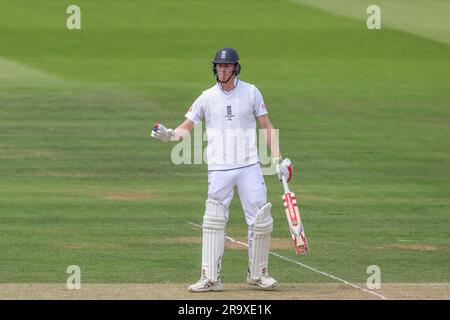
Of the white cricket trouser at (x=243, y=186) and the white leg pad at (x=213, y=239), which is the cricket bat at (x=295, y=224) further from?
the white leg pad at (x=213, y=239)

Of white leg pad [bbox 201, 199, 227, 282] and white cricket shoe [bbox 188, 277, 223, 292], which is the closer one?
white cricket shoe [bbox 188, 277, 223, 292]

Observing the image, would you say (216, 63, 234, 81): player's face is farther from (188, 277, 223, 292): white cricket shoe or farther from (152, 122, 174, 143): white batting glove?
(188, 277, 223, 292): white cricket shoe

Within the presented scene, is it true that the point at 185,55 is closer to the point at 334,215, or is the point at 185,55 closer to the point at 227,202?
the point at 334,215

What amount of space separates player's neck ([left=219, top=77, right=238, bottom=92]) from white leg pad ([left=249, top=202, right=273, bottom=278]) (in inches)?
49.3

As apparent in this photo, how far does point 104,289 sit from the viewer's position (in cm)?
1234

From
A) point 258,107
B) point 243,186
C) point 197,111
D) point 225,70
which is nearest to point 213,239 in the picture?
point 243,186

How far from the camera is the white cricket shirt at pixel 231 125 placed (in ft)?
40.9

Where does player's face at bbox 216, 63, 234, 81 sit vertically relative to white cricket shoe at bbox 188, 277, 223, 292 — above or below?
above

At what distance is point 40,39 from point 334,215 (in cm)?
2507

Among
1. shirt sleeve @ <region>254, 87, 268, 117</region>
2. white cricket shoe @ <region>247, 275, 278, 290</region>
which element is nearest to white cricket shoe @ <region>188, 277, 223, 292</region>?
white cricket shoe @ <region>247, 275, 278, 290</region>

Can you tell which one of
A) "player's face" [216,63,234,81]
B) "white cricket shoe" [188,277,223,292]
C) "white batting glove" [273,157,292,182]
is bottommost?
"white cricket shoe" [188,277,223,292]

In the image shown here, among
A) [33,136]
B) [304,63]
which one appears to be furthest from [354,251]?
[304,63]

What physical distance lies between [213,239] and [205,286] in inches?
19.2

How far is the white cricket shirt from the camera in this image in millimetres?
12461
